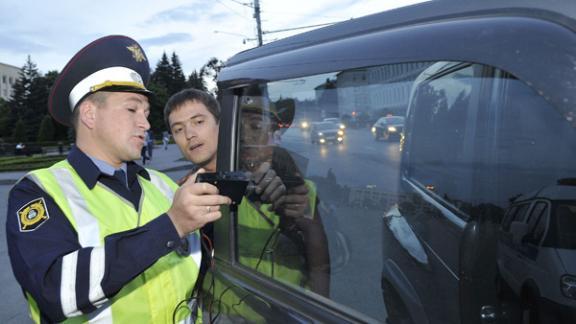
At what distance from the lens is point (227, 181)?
133 centimetres

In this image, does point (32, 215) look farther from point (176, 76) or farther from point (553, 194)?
point (176, 76)

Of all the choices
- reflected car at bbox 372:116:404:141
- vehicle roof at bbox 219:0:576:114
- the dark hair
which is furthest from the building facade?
reflected car at bbox 372:116:404:141

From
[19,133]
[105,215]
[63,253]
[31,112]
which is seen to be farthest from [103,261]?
[31,112]

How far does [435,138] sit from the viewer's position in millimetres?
1281

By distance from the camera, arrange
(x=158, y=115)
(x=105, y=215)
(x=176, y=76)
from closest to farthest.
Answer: (x=105, y=215), (x=158, y=115), (x=176, y=76)

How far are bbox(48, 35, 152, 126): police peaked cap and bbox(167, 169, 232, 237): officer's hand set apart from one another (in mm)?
616

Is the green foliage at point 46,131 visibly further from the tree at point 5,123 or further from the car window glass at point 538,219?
the car window glass at point 538,219

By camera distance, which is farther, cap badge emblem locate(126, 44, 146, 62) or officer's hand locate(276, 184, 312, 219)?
cap badge emblem locate(126, 44, 146, 62)

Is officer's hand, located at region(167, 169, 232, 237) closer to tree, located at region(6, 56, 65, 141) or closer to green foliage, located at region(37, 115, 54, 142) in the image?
green foliage, located at region(37, 115, 54, 142)

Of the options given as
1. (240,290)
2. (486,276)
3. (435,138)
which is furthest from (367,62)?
(240,290)

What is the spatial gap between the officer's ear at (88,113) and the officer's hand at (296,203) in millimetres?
769

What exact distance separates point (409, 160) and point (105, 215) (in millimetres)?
1019

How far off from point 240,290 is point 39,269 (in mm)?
662

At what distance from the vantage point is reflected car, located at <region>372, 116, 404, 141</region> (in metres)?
1.21
